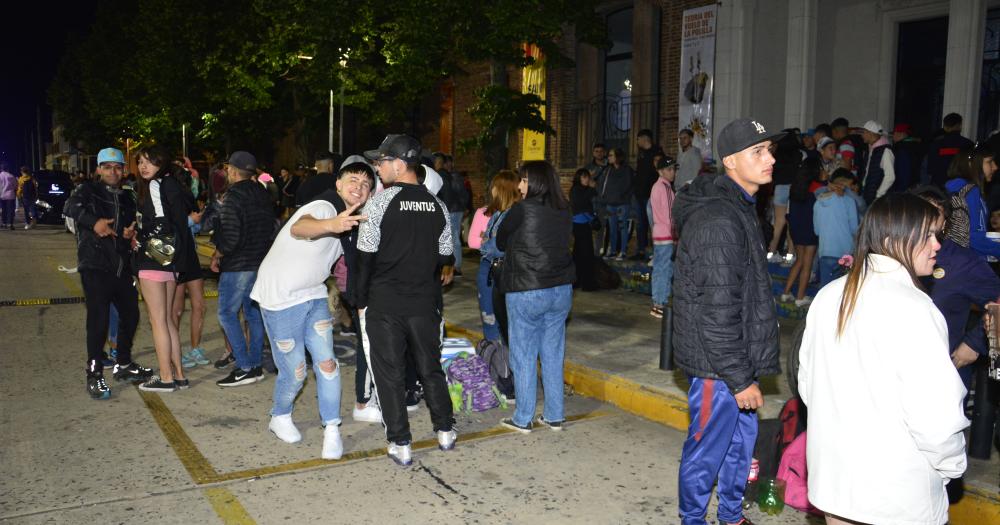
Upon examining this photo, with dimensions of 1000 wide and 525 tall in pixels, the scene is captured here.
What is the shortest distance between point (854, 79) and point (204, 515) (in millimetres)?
14035

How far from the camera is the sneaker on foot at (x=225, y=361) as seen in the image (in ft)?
26.6

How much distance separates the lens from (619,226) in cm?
1469

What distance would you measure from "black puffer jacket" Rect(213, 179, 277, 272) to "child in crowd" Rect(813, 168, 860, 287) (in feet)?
19.9

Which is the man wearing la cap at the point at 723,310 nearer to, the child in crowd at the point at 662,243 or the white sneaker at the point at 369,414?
the white sneaker at the point at 369,414

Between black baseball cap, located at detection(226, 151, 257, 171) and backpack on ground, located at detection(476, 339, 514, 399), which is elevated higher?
black baseball cap, located at detection(226, 151, 257, 171)

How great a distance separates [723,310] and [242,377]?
5.03 m

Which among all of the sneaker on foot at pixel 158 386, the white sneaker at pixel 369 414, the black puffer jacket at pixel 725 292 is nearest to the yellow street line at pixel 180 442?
the sneaker on foot at pixel 158 386

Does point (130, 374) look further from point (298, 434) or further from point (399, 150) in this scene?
point (399, 150)

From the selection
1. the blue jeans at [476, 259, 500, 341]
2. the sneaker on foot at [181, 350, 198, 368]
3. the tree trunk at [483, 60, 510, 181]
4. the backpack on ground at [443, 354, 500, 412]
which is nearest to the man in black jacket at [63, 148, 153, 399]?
the sneaker on foot at [181, 350, 198, 368]

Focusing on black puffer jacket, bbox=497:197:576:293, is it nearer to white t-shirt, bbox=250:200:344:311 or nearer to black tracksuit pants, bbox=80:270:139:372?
white t-shirt, bbox=250:200:344:311

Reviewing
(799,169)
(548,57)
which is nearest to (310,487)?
(799,169)

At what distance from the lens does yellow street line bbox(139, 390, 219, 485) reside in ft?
17.2

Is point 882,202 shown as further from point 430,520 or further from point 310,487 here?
point 310,487

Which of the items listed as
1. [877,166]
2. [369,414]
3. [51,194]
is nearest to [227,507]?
[369,414]
